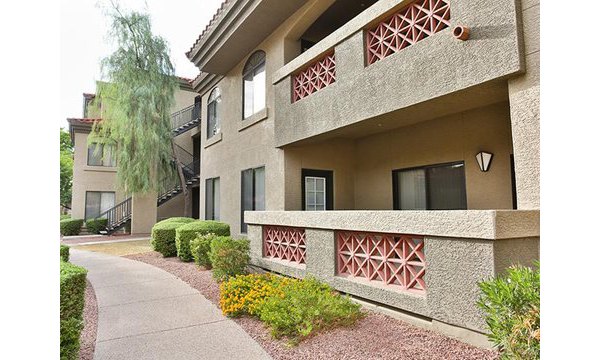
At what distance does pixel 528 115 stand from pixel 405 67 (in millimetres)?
1997

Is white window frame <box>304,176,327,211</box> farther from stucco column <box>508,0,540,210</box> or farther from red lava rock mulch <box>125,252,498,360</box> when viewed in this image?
stucco column <box>508,0,540,210</box>

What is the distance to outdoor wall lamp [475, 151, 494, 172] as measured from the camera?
21.4 ft

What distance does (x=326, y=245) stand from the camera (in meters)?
6.26

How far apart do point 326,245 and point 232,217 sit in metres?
5.87

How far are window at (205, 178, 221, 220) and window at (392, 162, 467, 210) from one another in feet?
23.0

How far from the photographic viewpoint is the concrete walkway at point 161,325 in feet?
13.9

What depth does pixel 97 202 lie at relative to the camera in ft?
77.5

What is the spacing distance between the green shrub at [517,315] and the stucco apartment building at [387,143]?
2.84ft

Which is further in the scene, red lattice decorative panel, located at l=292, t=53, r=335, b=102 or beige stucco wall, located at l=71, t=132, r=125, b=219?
beige stucco wall, located at l=71, t=132, r=125, b=219

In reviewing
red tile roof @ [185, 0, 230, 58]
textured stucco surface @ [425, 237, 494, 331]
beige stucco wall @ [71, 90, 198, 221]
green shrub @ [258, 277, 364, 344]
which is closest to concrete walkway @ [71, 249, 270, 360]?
green shrub @ [258, 277, 364, 344]

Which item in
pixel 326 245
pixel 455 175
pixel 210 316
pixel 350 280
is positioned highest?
pixel 455 175
